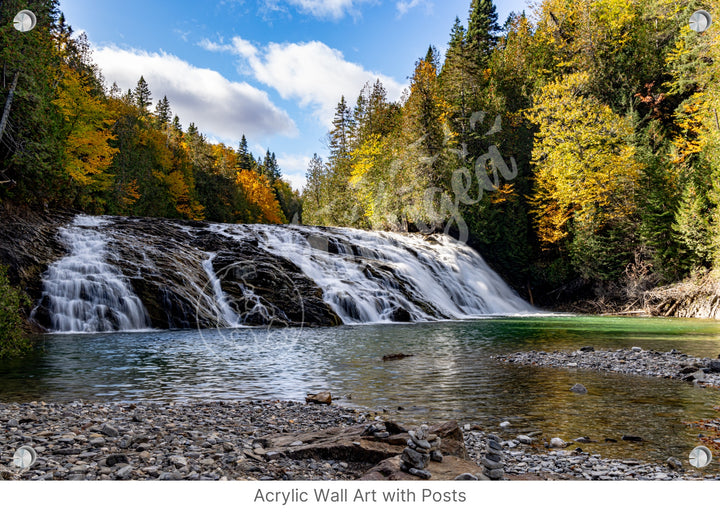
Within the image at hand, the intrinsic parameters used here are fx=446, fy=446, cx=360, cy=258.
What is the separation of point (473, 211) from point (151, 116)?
61152 millimetres

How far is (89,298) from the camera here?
53.8 ft

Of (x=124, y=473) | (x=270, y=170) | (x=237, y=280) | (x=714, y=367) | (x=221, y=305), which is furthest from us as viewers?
(x=270, y=170)

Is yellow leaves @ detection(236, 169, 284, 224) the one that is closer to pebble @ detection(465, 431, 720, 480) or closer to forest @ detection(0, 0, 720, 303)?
forest @ detection(0, 0, 720, 303)

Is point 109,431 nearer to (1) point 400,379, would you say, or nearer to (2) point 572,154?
(1) point 400,379

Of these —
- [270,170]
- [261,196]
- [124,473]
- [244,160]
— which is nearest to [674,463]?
[124,473]

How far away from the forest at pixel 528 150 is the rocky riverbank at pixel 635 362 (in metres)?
16.0

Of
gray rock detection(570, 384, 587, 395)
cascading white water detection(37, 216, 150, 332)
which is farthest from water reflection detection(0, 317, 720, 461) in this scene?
cascading white water detection(37, 216, 150, 332)

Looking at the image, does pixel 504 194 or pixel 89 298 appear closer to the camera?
pixel 89 298

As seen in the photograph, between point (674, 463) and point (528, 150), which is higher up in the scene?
point (528, 150)

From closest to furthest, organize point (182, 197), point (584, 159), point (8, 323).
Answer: point (8, 323) < point (584, 159) < point (182, 197)

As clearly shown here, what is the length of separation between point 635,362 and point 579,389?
3.71m

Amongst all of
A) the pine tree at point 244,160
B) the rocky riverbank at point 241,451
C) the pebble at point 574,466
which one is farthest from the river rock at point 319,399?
the pine tree at point 244,160

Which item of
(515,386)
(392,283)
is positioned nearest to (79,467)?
(515,386)

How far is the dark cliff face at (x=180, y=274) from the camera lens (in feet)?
55.3
